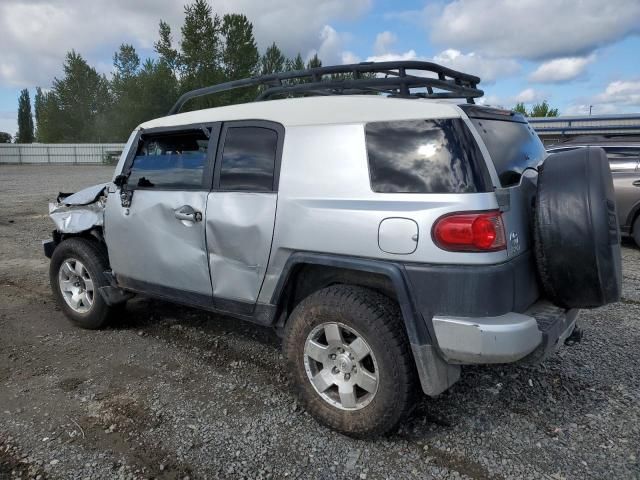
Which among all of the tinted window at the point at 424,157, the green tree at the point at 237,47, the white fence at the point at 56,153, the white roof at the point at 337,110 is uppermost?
the green tree at the point at 237,47

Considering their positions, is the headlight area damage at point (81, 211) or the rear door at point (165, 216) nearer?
the rear door at point (165, 216)

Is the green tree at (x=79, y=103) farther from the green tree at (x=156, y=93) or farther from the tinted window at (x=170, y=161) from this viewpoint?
the tinted window at (x=170, y=161)

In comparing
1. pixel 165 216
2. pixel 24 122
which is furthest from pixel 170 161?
pixel 24 122

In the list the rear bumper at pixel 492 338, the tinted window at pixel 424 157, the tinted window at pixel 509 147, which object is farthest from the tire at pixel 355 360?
the tinted window at pixel 509 147

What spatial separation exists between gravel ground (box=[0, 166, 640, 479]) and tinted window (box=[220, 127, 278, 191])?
4.46 ft

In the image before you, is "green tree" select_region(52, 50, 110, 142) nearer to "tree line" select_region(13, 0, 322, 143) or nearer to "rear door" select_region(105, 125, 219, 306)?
"tree line" select_region(13, 0, 322, 143)

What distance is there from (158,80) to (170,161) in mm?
48176

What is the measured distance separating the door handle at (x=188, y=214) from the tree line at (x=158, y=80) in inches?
1364

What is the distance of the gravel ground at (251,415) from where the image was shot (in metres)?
2.61

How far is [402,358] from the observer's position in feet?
8.48

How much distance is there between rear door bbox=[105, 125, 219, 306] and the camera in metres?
3.45

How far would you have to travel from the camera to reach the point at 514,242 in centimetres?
254

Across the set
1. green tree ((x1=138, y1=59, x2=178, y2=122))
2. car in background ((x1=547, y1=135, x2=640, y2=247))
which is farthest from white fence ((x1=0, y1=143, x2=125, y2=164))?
car in background ((x1=547, y1=135, x2=640, y2=247))

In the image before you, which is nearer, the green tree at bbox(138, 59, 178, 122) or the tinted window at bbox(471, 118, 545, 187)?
the tinted window at bbox(471, 118, 545, 187)
